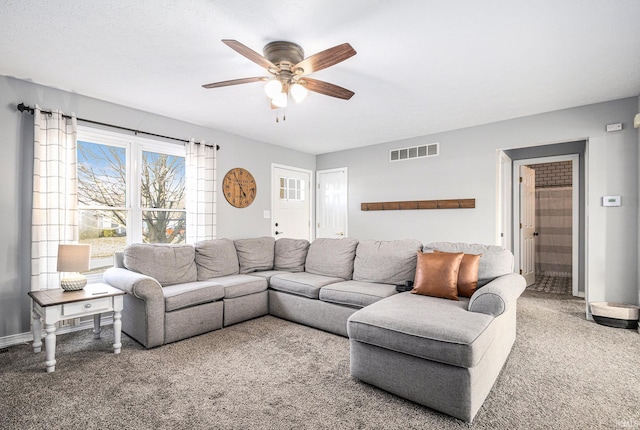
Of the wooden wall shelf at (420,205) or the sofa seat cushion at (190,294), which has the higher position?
the wooden wall shelf at (420,205)

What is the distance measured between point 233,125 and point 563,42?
12.1 feet

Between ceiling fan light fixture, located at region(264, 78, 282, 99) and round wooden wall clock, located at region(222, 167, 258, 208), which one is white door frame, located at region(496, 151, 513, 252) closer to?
round wooden wall clock, located at region(222, 167, 258, 208)

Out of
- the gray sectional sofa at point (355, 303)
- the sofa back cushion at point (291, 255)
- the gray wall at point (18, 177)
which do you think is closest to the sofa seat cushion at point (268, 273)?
the gray sectional sofa at point (355, 303)

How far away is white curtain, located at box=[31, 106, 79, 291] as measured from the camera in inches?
118

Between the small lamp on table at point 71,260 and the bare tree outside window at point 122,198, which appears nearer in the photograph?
the small lamp on table at point 71,260

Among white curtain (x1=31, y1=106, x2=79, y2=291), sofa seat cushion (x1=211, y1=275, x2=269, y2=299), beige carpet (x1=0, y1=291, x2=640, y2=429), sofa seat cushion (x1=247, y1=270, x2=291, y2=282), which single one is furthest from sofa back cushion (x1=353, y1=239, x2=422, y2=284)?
white curtain (x1=31, y1=106, x2=79, y2=291)

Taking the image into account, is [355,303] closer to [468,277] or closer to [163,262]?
[468,277]

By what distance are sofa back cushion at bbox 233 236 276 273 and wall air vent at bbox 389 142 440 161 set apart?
255 centimetres

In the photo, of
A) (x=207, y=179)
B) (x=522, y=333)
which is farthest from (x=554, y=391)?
(x=207, y=179)

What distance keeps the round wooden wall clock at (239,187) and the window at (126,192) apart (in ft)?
2.11

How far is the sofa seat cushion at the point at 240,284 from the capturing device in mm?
3429

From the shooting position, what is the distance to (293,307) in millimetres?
3539

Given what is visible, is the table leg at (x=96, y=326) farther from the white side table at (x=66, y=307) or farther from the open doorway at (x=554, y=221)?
the open doorway at (x=554, y=221)

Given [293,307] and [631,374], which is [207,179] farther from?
[631,374]
